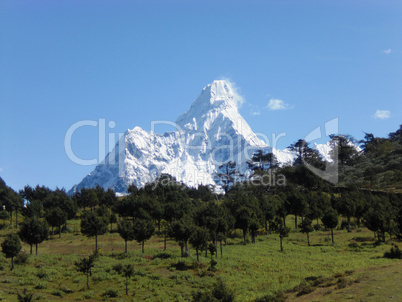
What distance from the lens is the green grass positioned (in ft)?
128

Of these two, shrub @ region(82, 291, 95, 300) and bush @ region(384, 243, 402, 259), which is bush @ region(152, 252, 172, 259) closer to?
shrub @ region(82, 291, 95, 300)

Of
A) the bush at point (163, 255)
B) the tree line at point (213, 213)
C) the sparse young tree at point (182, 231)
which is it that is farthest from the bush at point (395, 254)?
the bush at point (163, 255)

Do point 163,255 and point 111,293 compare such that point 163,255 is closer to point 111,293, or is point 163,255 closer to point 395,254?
point 111,293

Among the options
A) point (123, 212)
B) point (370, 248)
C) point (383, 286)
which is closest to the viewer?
point (383, 286)

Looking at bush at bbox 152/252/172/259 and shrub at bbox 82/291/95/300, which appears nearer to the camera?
shrub at bbox 82/291/95/300

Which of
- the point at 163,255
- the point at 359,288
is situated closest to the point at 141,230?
the point at 163,255

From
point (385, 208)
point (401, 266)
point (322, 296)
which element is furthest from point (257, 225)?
point (322, 296)

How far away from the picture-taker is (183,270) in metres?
48.1

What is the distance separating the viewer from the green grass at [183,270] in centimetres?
3900

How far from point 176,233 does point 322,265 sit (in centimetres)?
2177

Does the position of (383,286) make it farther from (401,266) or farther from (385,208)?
(385,208)

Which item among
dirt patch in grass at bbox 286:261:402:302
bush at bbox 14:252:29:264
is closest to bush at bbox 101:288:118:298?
dirt patch in grass at bbox 286:261:402:302

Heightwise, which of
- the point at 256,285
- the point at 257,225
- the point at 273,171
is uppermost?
the point at 273,171

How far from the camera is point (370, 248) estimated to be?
192 ft
